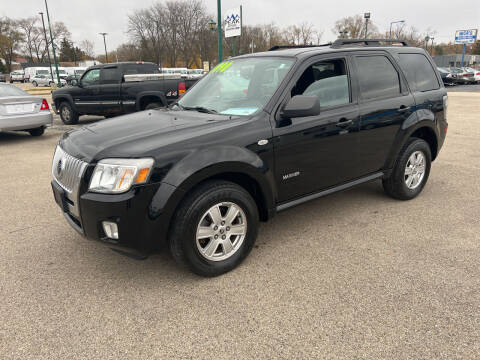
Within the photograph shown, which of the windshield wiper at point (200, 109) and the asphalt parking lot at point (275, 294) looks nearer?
the asphalt parking lot at point (275, 294)

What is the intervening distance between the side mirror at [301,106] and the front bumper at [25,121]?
25.8 feet

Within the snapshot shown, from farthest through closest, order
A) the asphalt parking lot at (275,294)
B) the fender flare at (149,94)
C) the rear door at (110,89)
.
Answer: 1. the rear door at (110,89)
2. the fender flare at (149,94)
3. the asphalt parking lot at (275,294)

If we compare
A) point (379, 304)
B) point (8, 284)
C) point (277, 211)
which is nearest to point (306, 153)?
point (277, 211)

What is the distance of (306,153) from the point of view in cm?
337

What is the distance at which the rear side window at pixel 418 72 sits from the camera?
→ 4.33 meters

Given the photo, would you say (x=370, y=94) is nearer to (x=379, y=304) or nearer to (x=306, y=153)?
(x=306, y=153)

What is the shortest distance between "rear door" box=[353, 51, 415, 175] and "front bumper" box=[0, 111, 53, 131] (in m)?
7.98

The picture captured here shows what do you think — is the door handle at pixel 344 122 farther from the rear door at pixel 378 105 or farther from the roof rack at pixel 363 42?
the roof rack at pixel 363 42

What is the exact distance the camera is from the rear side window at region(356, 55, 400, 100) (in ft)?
12.6

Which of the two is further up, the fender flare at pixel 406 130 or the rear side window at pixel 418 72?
the rear side window at pixel 418 72

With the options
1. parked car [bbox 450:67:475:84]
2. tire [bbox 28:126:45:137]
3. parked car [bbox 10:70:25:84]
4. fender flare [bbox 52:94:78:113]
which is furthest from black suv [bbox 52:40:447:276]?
parked car [bbox 10:70:25:84]

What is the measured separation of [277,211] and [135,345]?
1612 millimetres

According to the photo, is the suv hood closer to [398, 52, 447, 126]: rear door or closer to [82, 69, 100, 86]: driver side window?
[398, 52, 447, 126]: rear door

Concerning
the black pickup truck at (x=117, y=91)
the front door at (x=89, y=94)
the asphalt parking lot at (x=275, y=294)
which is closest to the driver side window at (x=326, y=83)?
the asphalt parking lot at (x=275, y=294)
